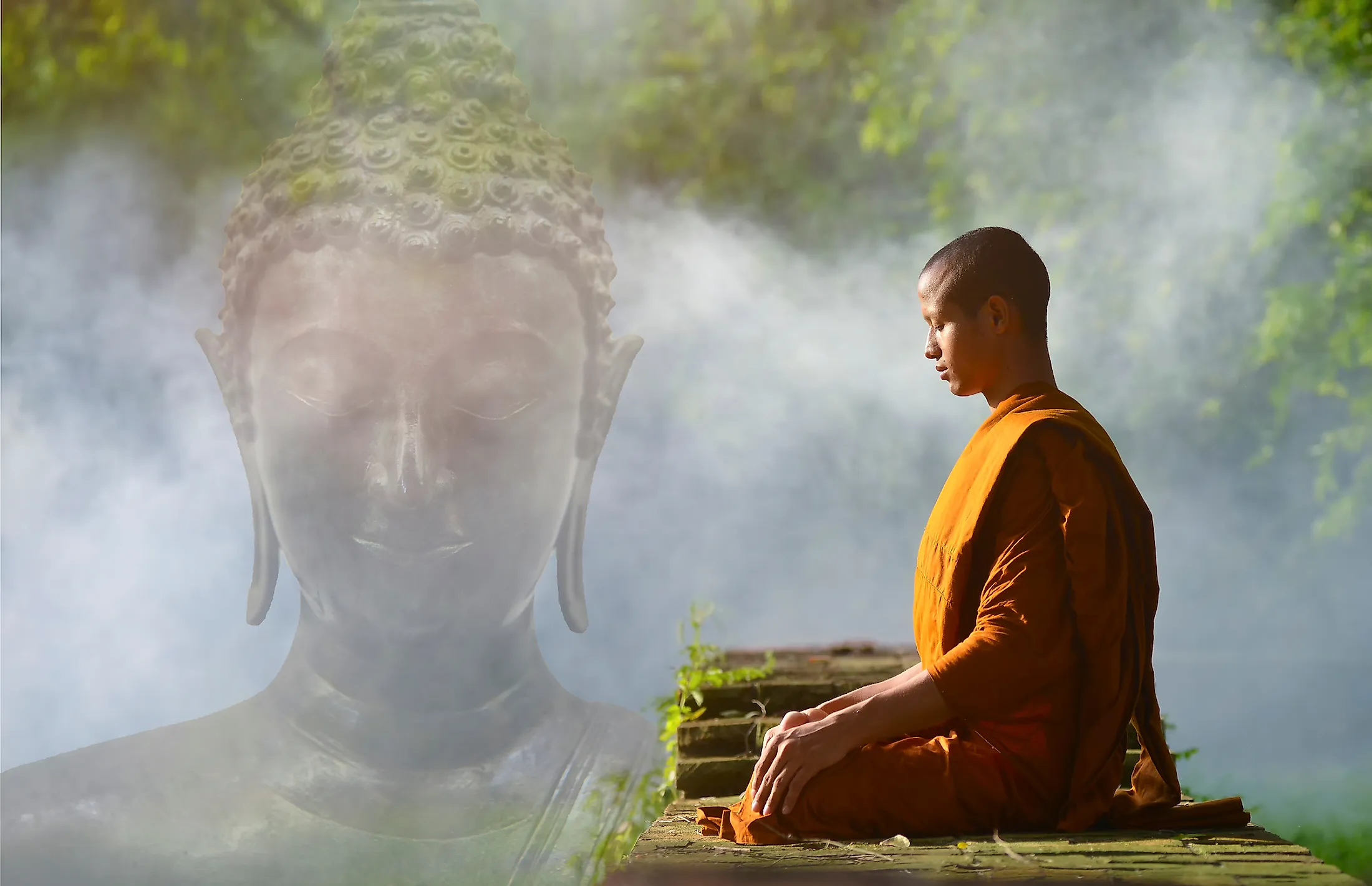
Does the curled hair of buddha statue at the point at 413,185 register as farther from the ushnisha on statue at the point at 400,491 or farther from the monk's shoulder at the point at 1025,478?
the monk's shoulder at the point at 1025,478

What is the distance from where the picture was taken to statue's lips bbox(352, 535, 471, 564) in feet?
10.9

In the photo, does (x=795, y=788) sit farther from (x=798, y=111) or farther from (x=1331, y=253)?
(x=1331, y=253)

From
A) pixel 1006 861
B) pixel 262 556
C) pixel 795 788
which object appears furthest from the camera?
pixel 262 556

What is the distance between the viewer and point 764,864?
1.66 metres

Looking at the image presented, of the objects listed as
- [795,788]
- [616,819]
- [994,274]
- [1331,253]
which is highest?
[1331,253]

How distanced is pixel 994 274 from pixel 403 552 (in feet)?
6.37

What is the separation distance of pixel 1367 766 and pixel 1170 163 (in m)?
2.35

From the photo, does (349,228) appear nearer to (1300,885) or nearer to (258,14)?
(258,14)

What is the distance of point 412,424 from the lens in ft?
10.6

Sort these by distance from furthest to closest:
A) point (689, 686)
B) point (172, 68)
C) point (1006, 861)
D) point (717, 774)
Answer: point (172, 68)
point (689, 686)
point (717, 774)
point (1006, 861)

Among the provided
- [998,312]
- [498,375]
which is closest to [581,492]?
[498,375]

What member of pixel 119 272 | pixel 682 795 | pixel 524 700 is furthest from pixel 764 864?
pixel 119 272

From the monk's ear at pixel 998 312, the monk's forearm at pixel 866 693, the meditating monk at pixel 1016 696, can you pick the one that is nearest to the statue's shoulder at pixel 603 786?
the meditating monk at pixel 1016 696

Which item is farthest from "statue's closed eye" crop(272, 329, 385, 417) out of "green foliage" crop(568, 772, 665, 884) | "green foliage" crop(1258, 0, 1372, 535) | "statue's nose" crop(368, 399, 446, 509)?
"green foliage" crop(1258, 0, 1372, 535)
